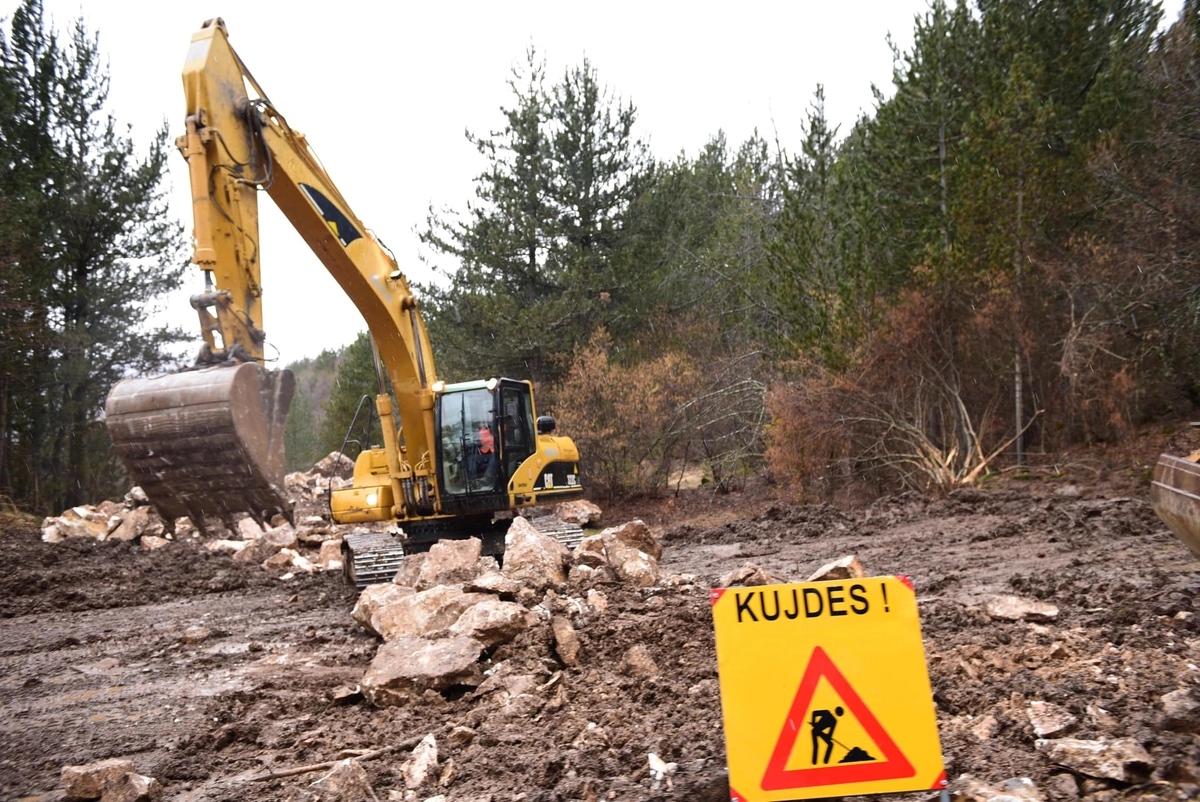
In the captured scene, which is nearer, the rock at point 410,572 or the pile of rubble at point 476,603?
the pile of rubble at point 476,603

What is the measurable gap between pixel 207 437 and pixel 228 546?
9.99 m

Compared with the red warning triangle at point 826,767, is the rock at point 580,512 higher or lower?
lower

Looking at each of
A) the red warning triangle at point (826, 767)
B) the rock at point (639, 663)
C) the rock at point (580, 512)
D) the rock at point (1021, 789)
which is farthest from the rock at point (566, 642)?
the rock at point (580, 512)

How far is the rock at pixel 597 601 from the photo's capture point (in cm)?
734

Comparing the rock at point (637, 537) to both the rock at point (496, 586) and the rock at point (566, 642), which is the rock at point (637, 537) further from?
the rock at point (566, 642)

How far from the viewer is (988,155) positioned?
1634 cm

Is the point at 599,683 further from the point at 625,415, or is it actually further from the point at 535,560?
the point at 625,415

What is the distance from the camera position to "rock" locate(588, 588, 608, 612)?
7340 millimetres

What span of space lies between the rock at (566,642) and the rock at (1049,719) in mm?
2859

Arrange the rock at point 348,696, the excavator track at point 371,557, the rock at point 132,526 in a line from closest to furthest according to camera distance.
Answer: the rock at point 348,696 < the excavator track at point 371,557 < the rock at point 132,526

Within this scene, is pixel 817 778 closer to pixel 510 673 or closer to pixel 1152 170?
pixel 510 673

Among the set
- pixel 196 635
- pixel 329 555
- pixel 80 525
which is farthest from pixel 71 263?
pixel 196 635

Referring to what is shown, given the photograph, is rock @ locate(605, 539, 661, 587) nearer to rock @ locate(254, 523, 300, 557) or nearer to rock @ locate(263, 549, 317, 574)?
rock @ locate(263, 549, 317, 574)

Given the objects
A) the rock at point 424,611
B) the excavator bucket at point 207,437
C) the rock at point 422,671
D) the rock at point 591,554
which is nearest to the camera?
the rock at point 422,671
